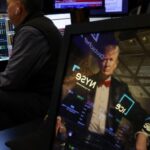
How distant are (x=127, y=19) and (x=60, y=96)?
0.23 meters

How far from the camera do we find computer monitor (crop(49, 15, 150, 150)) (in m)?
0.63

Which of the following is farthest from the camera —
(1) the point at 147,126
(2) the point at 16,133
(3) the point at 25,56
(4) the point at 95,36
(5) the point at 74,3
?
(5) the point at 74,3

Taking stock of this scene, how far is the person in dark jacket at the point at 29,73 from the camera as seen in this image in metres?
2.53

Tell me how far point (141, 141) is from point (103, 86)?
130mm

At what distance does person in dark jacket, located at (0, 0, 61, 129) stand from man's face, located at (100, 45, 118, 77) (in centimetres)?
181

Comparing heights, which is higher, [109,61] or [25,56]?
[109,61]

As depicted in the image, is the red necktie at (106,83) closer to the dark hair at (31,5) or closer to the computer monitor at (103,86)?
the computer monitor at (103,86)

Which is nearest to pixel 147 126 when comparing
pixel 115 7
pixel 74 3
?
pixel 74 3

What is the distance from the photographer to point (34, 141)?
990 millimetres

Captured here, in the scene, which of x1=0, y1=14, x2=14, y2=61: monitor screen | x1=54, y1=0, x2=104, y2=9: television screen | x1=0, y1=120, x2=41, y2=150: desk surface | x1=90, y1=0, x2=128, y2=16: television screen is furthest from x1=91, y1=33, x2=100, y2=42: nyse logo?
x1=0, y1=14, x2=14, y2=61: monitor screen

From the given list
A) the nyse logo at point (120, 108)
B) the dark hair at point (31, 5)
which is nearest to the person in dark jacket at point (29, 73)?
the dark hair at point (31, 5)

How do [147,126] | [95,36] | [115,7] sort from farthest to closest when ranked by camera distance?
[115,7], [95,36], [147,126]

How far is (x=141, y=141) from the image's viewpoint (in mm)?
613

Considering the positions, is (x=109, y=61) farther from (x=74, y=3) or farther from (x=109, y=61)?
(x=74, y=3)
